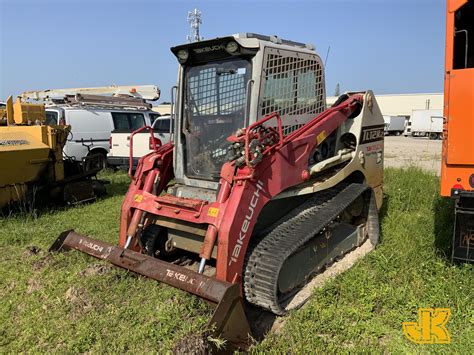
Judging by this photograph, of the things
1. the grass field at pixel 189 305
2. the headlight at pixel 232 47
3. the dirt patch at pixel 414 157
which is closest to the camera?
the grass field at pixel 189 305

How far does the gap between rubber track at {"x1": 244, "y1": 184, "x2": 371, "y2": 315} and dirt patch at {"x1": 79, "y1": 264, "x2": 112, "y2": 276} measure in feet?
4.99

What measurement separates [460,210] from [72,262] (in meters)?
3.97

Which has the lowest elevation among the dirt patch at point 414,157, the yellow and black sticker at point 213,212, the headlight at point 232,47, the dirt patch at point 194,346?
the dirt patch at point 414,157

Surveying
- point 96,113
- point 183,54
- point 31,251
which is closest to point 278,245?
point 183,54

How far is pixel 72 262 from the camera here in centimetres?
470

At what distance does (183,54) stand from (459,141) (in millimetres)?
2792

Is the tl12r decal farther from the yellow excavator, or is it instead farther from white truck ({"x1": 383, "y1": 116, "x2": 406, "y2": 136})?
white truck ({"x1": 383, "y1": 116, "x2": 406, "y2": 136})

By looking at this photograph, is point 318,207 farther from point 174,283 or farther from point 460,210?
point 174,283

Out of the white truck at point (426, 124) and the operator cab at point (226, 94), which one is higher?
the operator cab at point (226, 94)

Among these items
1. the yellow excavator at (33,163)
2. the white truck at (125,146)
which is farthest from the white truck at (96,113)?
the yellow excavator at (33,163)

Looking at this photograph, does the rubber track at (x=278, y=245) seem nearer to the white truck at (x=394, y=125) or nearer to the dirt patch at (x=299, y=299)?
the dirt patch at (x=299, y=299)

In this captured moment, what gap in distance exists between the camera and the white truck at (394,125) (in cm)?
4000

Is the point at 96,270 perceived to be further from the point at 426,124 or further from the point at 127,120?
the point at 426,124

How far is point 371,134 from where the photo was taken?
5.65 metres
